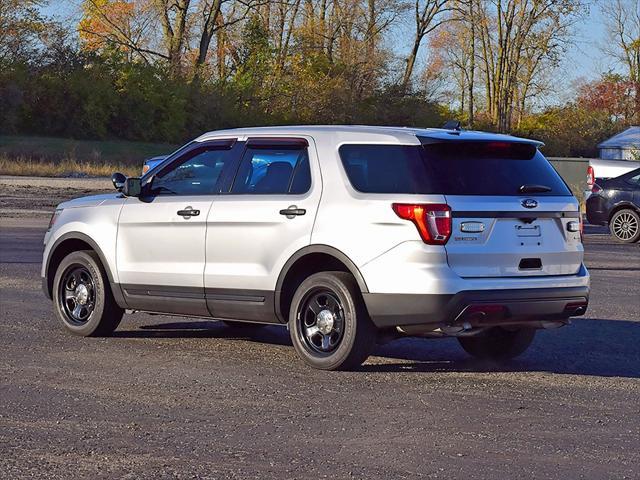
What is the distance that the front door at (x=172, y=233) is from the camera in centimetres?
973

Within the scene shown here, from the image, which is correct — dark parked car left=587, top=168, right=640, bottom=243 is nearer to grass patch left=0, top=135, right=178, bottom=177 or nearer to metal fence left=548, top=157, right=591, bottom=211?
metal fence left=548, top=157, right=591, bottom=211

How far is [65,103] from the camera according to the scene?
209ft

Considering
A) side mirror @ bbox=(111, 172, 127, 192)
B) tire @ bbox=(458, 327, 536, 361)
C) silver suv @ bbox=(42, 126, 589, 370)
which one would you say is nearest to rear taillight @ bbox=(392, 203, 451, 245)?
silver suv @ bbox=(42, 126, 589, 370)

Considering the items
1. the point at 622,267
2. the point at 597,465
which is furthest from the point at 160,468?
the point at 622,267

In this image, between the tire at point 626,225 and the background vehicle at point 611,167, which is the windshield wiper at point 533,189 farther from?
the background vehicle at point 611,167

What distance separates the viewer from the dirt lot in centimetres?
624

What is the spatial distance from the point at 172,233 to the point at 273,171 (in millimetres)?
1023

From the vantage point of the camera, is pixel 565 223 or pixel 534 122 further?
pixel 534 122

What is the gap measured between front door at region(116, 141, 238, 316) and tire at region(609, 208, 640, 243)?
607 inches

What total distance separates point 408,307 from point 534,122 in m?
73.0

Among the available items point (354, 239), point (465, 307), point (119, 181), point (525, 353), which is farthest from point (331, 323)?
point (119, 181)

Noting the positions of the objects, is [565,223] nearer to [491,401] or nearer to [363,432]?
[491,401]

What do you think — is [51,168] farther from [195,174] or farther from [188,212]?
[188,212]

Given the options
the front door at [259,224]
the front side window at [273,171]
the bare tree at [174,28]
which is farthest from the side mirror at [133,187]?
the bare tree at [174,28]
